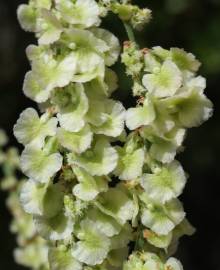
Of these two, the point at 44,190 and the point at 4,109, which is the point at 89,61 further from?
the point at 4,109

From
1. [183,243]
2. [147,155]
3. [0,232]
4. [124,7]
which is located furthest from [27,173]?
[183,243]

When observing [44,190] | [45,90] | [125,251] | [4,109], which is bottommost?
[4,109]

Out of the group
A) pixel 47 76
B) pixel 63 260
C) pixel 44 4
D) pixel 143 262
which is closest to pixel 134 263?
pixel 143 262

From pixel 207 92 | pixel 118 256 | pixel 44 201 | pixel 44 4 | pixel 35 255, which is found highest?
pixel 44 4

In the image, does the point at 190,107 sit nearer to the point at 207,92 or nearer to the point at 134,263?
the point at 134,263

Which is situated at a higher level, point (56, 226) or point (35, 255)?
point (56, 226)

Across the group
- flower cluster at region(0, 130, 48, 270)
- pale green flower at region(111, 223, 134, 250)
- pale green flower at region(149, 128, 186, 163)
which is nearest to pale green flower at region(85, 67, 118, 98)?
pale green flower at region(149, 128, 186, 163)

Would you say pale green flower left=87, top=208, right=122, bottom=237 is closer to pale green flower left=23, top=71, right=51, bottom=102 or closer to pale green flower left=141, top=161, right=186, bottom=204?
pale green flower left=141, top=161, right=186, bottom=204
